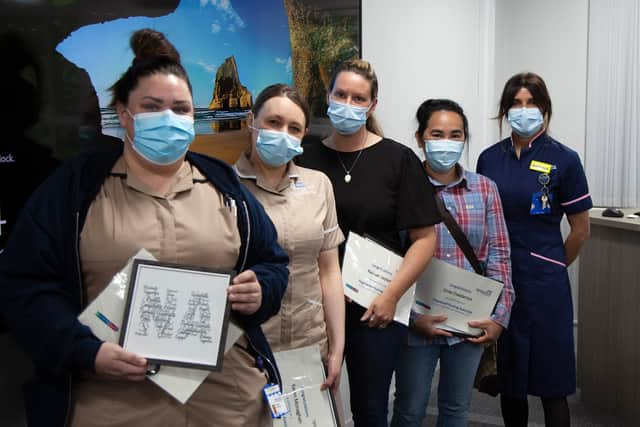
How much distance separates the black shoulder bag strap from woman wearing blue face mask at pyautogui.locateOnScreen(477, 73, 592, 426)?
390 millimetres

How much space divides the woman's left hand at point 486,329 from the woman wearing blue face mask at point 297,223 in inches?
23.7

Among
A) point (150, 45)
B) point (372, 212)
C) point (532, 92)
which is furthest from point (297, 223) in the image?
point (532, 92)

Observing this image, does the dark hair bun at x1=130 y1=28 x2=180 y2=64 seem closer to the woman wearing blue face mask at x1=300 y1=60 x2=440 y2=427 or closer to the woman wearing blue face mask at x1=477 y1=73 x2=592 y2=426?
the woman wearing blue face mask at x1=300 y1=60 x2=440 y2=427

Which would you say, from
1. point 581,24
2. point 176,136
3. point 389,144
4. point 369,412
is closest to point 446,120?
point 389,144

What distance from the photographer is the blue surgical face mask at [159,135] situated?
1.25m

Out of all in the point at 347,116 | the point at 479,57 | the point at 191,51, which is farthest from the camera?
the point at 479,57

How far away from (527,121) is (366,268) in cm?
115

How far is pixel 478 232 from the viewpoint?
2225 mm

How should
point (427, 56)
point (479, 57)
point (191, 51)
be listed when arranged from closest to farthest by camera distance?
point (191, 51), point (427, 56), point (479, 57)

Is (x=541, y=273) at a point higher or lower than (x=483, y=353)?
higher

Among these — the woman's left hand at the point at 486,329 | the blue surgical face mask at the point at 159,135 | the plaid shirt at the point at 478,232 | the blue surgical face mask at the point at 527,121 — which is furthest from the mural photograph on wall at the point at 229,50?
the woman's left hand at the point at 486,329

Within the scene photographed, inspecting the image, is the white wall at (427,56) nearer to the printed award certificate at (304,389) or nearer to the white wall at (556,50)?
the white wall at (556,50)

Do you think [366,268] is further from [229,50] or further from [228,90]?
[229,50]

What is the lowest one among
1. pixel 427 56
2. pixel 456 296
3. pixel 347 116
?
pixel 456 296
